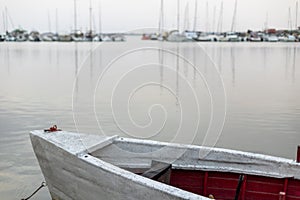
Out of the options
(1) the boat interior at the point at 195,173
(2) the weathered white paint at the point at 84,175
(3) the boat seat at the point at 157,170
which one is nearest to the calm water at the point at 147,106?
(1) the boat interior at the point at 195,173

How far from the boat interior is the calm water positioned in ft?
0.97

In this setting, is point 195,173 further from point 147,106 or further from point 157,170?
point 147,106

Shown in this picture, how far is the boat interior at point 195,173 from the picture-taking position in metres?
4.17

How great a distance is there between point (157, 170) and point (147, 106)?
16.8 feet

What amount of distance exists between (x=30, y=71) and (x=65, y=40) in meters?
72.2

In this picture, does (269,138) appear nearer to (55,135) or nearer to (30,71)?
(55,135)

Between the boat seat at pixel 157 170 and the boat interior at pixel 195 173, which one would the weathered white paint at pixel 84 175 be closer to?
the boat interior at pixel 195 173

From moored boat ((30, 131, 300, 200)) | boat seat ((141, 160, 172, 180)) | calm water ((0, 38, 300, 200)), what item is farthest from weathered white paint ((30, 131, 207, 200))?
calm water ((0, 38, 300, 200))

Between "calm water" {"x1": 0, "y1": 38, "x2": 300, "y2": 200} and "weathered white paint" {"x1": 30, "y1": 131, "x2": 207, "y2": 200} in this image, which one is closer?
"weathered white paint" {"x1": 30, "y1": 131, "x2": 207, "y2": 200}

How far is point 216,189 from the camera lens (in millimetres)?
4465

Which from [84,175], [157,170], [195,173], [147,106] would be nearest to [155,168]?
[157,170]

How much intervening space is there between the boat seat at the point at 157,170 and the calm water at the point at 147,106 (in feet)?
1.46

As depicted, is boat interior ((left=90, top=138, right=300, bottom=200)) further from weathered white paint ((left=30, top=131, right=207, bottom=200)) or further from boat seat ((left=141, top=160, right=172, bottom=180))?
weathered white paint ((left=30, top=131, right=207, bottom=200))

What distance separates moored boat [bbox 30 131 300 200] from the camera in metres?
4.04
